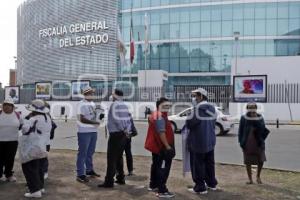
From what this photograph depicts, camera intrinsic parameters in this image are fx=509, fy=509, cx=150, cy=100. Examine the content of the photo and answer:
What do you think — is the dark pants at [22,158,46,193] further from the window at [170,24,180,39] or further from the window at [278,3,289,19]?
the window at [170,24,180,39]

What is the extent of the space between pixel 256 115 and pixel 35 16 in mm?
80159

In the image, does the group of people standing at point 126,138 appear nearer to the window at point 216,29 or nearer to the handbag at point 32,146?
the handbag at point 32,146

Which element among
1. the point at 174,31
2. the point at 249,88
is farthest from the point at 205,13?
the point at 249,88

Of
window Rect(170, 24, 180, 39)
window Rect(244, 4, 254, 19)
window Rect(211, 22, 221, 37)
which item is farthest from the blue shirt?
window Rect(170, 24, 180, 39)

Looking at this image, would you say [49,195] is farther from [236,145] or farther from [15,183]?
[236,145]

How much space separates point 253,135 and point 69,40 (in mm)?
69375

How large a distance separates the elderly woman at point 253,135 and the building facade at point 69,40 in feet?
199

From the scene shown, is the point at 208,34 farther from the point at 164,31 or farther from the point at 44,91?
the point at 44,91

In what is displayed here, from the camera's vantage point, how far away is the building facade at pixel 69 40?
72.1m

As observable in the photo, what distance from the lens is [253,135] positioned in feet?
33.0

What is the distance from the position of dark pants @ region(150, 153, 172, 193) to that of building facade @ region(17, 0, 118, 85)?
202 feet

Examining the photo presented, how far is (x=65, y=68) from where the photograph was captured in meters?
77.7

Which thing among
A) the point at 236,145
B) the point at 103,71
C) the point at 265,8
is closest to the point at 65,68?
the point at 103,71

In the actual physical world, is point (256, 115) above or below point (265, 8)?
below
